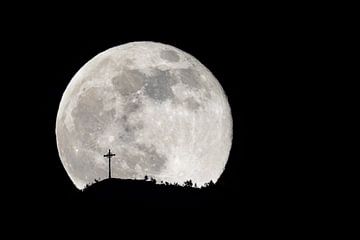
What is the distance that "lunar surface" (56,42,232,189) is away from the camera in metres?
12.7

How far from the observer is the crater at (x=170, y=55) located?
44.1 feet

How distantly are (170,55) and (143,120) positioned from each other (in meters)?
1.46

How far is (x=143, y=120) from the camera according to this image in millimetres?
12656

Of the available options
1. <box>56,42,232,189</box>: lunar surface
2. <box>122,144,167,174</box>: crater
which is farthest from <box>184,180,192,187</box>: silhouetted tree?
<box>122,144,167,174</box>: crater

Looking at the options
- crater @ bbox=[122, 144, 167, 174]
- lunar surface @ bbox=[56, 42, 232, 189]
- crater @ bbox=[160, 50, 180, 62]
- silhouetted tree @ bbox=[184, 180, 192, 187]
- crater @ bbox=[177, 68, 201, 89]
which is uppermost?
crater @ bbox=[160, 50, 180, 62]

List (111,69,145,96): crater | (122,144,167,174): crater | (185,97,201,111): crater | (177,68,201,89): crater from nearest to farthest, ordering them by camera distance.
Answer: (122,144,167,174): crater → (111,69,145,96): crater → (185,97,201,111): crater → (177,68,201,89): crater

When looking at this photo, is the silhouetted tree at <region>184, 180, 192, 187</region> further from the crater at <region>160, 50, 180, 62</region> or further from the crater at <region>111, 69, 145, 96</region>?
the crater at <region>160, 50, 180, 62</region>

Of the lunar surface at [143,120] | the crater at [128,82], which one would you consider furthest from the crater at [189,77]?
the crater at [128,82]

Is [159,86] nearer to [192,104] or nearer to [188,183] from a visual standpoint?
[192,104]

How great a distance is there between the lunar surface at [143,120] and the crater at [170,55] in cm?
2

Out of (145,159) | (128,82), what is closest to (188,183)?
(145,159)

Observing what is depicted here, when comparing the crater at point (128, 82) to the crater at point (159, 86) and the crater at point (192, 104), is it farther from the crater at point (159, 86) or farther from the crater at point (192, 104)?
the crater at point (192, 104)

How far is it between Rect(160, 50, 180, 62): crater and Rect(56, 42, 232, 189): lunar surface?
0.06 ft

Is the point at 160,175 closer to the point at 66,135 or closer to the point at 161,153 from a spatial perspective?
the point at 161,153
